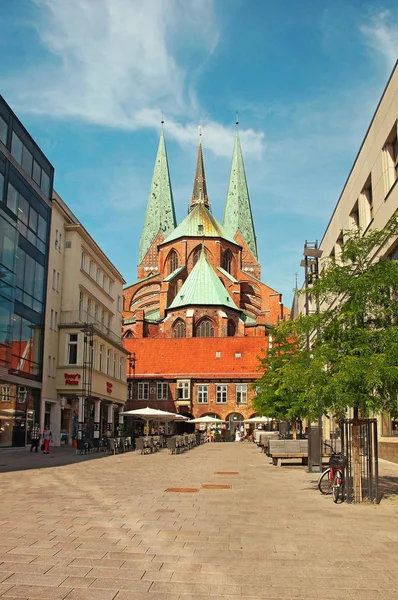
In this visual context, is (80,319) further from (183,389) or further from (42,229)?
(183,389)

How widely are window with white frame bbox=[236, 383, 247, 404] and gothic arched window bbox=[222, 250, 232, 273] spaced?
36.7m

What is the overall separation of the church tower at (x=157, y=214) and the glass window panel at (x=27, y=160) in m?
78.4

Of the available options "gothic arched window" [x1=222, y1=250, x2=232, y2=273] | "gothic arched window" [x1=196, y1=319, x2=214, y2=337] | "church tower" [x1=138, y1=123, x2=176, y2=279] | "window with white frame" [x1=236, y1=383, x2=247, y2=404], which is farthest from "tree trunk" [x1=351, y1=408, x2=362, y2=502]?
"church tower" [x1=138, y1=123, x2=176, y2=279]

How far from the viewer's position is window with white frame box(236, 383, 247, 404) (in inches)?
2477

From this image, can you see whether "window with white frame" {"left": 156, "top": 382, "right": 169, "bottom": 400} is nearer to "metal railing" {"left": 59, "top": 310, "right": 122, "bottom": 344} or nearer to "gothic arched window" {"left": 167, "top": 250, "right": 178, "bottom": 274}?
"metal railing" {"left": 59, "top": 310, "right": 122, "bottom": 344}

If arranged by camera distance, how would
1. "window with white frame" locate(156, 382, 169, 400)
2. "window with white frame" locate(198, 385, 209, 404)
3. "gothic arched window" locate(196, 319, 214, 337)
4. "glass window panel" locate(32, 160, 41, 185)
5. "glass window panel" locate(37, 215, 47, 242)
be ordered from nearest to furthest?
"glass window panel" locate(32, 160, 41, 185) → "glass window panel" locate(37, 215, 47, 242) → "window with white frame" locate(198, 385, 209, 404) → "window with white frame" locate(156, 382, 169, 400) → "gothic arched window" locate(196, 319, 214, 337)

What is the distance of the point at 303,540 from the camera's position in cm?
846

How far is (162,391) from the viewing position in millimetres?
64500

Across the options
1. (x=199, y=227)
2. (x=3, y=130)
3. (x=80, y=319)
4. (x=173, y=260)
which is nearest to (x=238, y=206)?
(x=199, y=227)

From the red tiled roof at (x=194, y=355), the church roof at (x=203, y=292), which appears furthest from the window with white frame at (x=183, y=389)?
the church roof at (x=203, y=292)

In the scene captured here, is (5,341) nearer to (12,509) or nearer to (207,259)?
Answer: (12,509)

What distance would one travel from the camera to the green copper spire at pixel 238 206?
116 meters

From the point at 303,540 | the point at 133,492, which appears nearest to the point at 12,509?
the point at 133,492

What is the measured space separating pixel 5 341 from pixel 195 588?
23.4 metres
